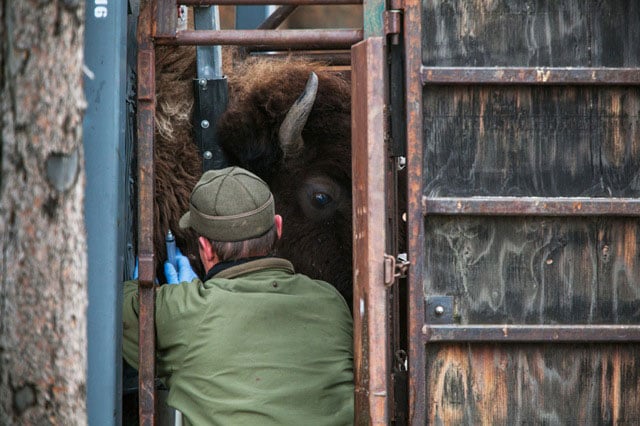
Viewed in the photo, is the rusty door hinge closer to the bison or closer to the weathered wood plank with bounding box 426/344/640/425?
the weathered wood plank with bounding box 426/344/640/425

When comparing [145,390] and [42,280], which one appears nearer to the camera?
[42,280]

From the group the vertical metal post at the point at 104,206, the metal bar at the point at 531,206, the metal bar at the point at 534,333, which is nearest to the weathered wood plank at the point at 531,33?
the metal bar at the point at 531,206

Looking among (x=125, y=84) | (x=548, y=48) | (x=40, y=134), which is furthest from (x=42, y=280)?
(x=548, y=48)

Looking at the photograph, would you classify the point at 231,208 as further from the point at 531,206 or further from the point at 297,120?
the point at 297,120

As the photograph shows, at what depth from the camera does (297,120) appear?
5.04 meters

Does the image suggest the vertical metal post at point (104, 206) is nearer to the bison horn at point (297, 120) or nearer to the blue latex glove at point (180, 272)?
the blue latex glove at point (180, 272)

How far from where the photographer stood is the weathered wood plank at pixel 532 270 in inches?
145

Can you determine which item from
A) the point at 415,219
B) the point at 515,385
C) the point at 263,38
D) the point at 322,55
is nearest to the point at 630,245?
the point at 515,385

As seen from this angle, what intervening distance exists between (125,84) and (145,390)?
1.26 m

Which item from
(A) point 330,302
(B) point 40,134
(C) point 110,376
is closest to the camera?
(B) point 40,134

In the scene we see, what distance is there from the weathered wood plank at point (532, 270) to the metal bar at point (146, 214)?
1.14m

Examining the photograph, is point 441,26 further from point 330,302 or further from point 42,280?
point 42,280

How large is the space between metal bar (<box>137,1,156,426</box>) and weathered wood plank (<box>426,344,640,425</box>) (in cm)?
113

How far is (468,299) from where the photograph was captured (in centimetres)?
367
